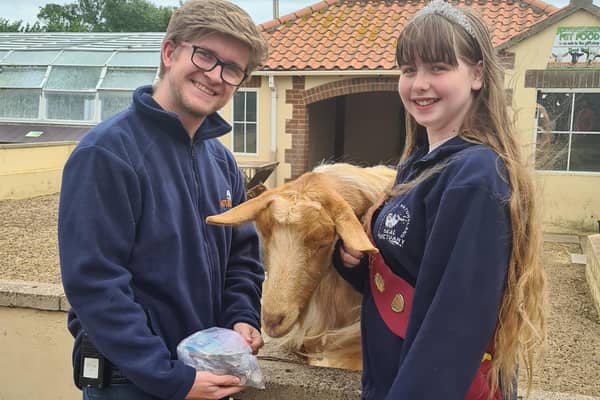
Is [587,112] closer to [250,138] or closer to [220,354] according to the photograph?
[250,138]

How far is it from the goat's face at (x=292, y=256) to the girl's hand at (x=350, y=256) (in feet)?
0.31

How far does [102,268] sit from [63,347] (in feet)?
7.21

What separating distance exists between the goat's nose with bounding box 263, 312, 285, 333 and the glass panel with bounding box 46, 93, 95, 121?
15.9m

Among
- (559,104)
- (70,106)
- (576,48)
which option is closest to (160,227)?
(559,104)

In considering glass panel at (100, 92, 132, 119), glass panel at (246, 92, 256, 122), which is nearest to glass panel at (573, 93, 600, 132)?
glass panel at (246, 92, 256, 122)

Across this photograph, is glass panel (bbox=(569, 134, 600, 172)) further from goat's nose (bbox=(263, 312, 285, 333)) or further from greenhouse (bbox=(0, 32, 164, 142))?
greenhouse (bbox=(0, 32, 164, 142))

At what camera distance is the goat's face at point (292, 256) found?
204cm

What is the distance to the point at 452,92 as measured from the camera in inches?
67.4

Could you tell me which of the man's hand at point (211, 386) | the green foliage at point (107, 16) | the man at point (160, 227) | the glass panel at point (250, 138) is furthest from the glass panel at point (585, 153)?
the green foliage at point (107, 16)

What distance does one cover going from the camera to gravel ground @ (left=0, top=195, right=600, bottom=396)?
5012mm

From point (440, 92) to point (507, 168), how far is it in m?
0.31

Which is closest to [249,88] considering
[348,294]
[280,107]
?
[280,107]

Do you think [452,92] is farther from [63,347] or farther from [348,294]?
[63,347]

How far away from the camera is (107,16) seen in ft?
183
